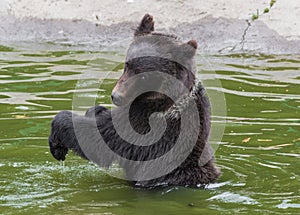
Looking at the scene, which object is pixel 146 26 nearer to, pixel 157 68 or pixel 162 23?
pixel 157 68

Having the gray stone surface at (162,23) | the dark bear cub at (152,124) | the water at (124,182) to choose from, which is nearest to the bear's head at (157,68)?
the dark bear cub at (152,124)

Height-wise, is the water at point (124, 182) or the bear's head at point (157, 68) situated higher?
the bear's head at point (157, 68)

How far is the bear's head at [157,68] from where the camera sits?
20.9 ft

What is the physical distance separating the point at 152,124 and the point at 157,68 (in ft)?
1.65

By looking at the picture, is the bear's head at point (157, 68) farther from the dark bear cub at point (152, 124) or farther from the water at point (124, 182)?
the water at point (124, 182)

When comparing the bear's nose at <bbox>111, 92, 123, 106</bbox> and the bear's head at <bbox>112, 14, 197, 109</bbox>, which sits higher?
the bear's head at <bbox>112, 14, 197, 109</bbox>

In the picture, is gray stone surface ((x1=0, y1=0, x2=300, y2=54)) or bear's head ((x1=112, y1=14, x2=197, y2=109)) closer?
bear's head ((x1=112, y1=14, x2=197, y2=109))

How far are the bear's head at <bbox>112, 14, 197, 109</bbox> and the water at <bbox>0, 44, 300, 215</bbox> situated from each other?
2.84 ft

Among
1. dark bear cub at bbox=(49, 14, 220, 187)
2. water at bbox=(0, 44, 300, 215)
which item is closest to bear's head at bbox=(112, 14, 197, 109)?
dark bear cub at bbox=(49, 14, 220, 187)

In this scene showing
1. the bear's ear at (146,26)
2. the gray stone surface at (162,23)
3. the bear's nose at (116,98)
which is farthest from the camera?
the gray stone surface at (162,23)

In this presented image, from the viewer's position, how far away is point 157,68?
21.0 ft

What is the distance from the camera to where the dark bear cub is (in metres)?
6.41

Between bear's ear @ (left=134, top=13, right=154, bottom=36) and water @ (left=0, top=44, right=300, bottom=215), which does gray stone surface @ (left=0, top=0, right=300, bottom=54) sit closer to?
water @ (left=0, top=44, right=300, bottom=215)

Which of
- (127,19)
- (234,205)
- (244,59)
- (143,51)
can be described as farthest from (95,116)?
(127,19)
